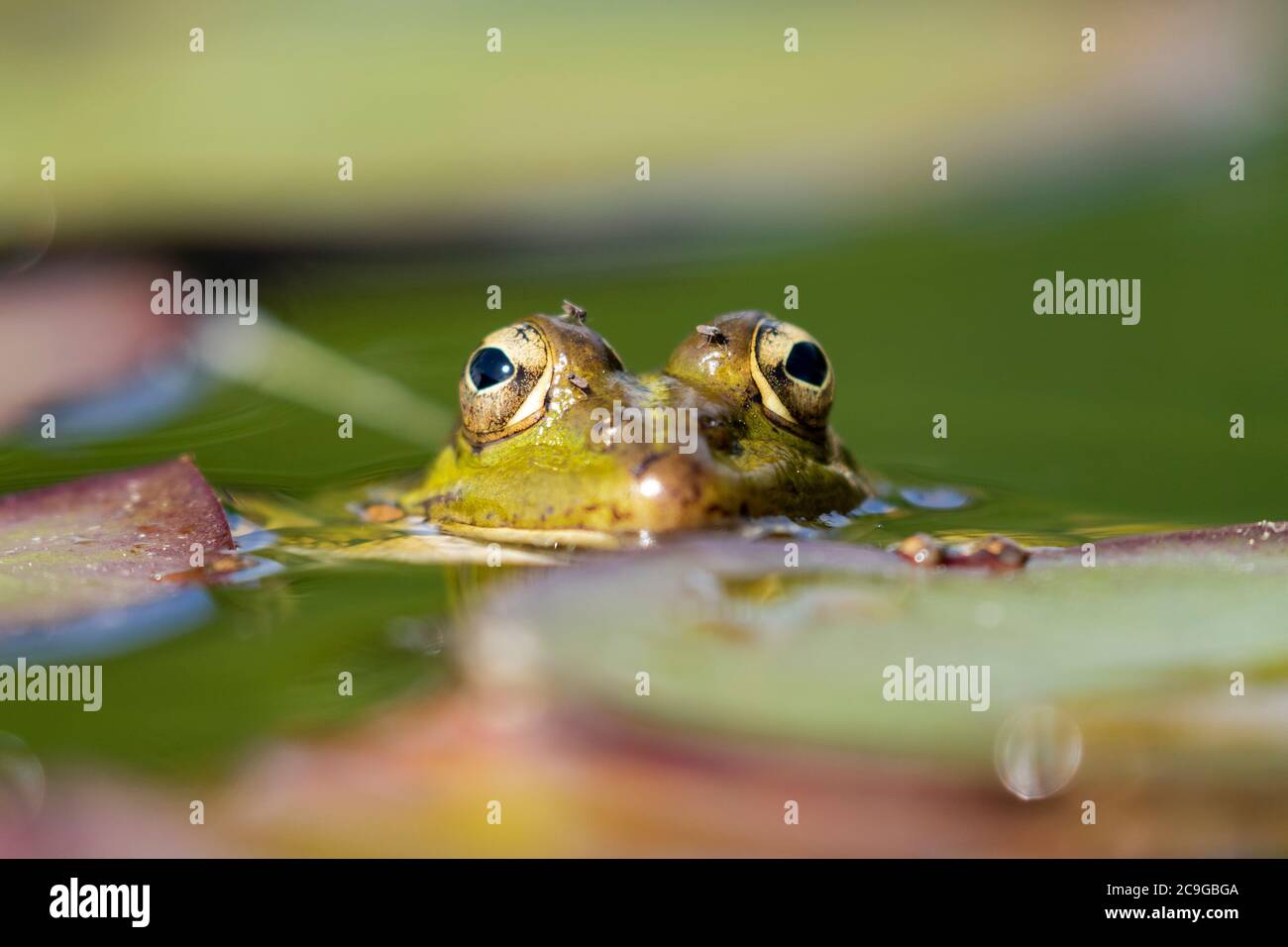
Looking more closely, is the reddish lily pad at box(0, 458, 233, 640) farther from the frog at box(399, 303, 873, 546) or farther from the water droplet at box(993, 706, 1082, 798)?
the water droplet at box(993, 706, 1082, 798)

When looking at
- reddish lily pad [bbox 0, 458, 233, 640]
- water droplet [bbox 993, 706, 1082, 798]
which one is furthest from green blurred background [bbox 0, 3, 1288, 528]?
water droplet [bbox 993, 706, 1082, 798]

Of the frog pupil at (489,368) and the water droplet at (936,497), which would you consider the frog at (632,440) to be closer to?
the frog pupil at (489,368)

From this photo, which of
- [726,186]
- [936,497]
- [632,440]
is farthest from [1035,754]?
[726,186]

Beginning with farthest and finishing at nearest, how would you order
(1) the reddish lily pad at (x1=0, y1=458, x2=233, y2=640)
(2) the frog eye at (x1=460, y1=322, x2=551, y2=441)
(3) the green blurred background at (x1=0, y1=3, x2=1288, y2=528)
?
(3) the green blurred background at (x1=0, y1=3, x2=1288, y2=528) → (2) the frog eye at (x1=460, y1=322, x2=551, y2=441) → (1) the reddish lily pad at (x1=0, y1=458, x2=233, y2=640)

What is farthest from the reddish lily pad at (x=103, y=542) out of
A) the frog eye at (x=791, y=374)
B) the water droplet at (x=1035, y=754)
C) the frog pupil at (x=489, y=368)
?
the water droplet at (x=1035, y=754)

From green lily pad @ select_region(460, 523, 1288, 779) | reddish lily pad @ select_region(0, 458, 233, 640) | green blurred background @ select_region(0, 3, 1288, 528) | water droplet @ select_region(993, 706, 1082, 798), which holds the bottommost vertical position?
water droplet @ select_region(993, 706, 1082, 798)
